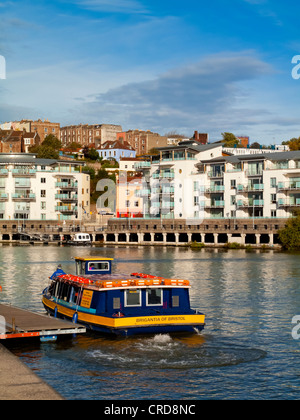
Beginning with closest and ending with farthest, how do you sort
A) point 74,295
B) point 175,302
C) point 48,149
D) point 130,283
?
1. point 130,283
2. point 175,302
3. point 74,295
4. point 48,149

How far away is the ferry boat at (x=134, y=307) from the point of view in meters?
30.2

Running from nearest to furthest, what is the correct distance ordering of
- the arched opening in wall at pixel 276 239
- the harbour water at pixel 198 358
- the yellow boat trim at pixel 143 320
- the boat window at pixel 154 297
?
the harbour water at pixel 198 358 < the yellow boat trim at pixel 143 320 < the boat window at pixel 154 297 < the arched opening in wall at pixel 276 239

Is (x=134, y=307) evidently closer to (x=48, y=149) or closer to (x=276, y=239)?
(x=276, y=239)

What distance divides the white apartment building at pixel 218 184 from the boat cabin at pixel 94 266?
6892 cm

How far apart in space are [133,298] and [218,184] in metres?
87.0

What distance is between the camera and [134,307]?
31.7 m

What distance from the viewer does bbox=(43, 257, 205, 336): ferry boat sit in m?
30.2

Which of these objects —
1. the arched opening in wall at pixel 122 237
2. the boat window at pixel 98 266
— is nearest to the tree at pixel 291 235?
the arched opening in wall at pixel 122 237

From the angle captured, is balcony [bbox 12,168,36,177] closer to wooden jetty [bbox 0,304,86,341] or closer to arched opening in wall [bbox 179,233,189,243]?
arched opening in wall [bbox 179,233,189,243]

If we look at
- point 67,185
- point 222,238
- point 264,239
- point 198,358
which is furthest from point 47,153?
point 198,358

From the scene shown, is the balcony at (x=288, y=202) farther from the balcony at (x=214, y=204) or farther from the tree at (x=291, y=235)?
the balcony at (x=214, y=204)
